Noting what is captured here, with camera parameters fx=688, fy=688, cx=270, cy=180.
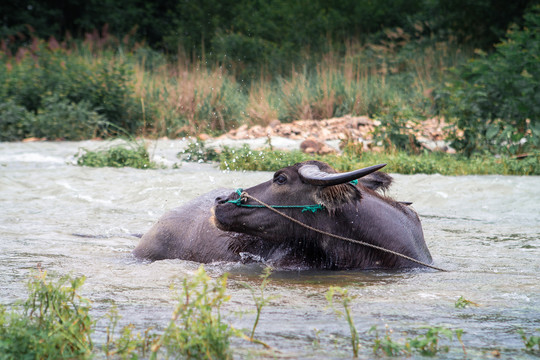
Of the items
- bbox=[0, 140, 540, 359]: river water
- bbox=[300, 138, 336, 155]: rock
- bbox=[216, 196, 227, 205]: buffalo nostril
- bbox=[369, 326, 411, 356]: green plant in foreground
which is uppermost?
bbox=[300, 138, 336, 155]: rock

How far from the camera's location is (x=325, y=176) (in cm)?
490

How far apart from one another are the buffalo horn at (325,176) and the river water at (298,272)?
732 mm

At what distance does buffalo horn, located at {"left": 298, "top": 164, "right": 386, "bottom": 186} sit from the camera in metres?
4.54

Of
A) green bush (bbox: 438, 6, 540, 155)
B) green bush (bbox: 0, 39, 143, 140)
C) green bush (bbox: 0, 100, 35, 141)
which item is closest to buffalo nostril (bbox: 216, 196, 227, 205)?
green bush (bbox: 438, 6, 540, 155)

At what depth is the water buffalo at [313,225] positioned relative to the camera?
5234mm

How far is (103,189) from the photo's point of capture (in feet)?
33.1

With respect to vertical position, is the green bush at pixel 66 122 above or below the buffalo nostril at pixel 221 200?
above

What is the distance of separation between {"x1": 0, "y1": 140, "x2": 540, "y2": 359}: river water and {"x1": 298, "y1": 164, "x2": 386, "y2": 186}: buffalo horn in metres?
0.73

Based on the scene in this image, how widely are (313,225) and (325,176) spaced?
0.53 m

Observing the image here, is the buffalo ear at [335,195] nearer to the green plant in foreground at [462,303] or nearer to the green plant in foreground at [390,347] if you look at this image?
the green plant in foreground at [462,303]

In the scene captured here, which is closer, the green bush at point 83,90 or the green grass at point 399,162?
the green grass at point 399,162

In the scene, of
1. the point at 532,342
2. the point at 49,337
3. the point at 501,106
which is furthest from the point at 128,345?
the point at 501,106

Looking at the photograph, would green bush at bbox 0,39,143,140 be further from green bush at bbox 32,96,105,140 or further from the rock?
the rock

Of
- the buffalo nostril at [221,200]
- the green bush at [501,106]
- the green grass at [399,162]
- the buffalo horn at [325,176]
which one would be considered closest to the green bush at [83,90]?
the green grass at [399,162]
